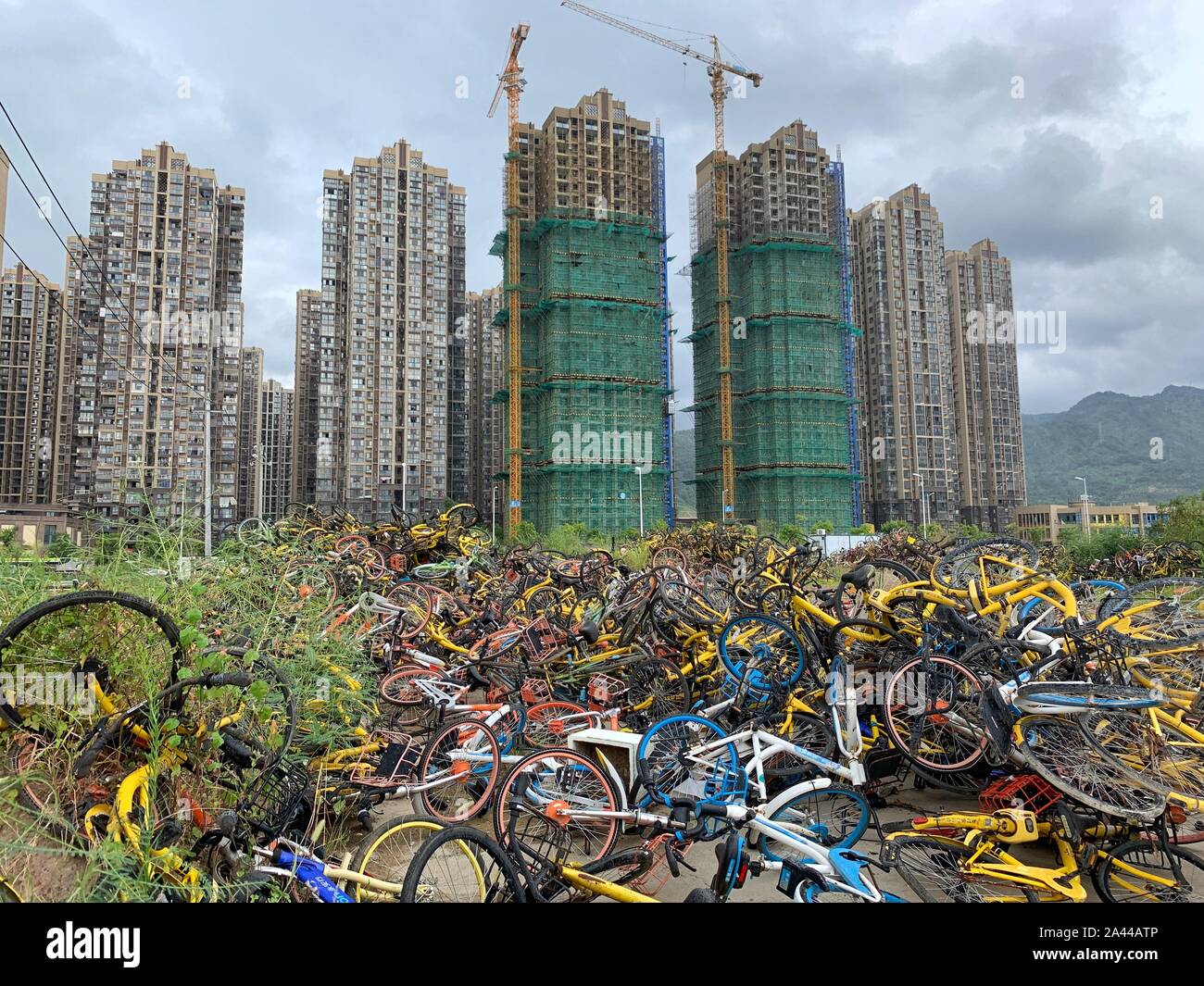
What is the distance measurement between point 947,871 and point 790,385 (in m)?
46.2

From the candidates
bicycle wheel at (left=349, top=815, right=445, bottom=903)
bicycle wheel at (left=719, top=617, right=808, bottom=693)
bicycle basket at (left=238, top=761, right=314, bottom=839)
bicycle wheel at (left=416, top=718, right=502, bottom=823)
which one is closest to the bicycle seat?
bicycle wheel at (left=719, top=617, right=808, bottom=693)

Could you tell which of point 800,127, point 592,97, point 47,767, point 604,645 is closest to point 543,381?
point 592,97

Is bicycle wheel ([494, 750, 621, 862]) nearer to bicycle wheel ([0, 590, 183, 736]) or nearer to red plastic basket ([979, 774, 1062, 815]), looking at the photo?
bicycle wheel ([0, 590, 183, 736])

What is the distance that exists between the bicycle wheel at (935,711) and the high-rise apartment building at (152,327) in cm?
3921

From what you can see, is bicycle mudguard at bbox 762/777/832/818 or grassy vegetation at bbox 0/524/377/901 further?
bicycle mudguard at bbox 762/777/832/818

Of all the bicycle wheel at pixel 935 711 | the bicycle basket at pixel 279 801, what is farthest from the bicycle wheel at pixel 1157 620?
the bicycle basket at pixel 279 801

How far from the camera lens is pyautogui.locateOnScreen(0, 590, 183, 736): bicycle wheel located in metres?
2.97

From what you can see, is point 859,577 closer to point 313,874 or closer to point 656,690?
point 656,690

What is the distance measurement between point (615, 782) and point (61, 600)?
270 cm

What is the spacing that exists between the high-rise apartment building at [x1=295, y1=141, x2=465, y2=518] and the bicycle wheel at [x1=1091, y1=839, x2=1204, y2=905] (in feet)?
156

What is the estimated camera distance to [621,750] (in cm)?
411

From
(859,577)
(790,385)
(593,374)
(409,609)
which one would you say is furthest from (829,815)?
(790,385)
